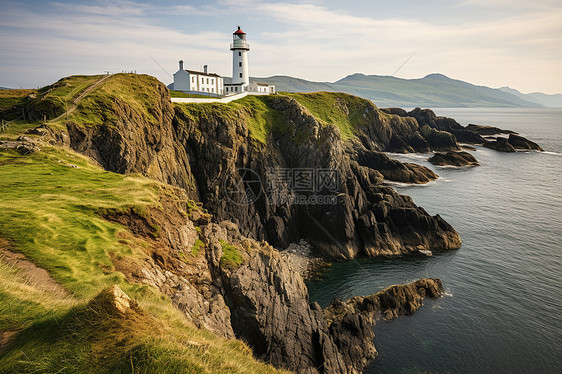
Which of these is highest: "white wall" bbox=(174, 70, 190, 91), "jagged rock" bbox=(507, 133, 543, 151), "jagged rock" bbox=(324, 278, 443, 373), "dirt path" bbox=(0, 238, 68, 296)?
"white wall" bbox=(174, 70, 190, 91)

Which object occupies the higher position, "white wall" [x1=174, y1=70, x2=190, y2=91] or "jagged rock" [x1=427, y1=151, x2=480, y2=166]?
"white wall" [x1=174, y1=70, x2=190, y2=91]

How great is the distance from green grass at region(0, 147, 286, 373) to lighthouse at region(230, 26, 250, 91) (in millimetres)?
67905

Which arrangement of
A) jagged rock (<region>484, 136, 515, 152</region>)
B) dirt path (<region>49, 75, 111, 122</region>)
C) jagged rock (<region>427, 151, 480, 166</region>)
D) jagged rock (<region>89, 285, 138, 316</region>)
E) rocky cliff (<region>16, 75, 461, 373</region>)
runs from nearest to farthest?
jagged rock (<region>89, 285, 138, 316</region>) → rocky cliff (<region>16, 75, 461, 373</region>) → dirt path (<region>49, 75, 111, 122</region>) → jagged rock (<region>427, 151, 480, 166</region>) → jagged rock (<region>484, 136, 515, 152</region>)

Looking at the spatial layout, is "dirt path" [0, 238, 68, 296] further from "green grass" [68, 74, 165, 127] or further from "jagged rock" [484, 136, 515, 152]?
"jagged rock" [484, 136, 515, 152]

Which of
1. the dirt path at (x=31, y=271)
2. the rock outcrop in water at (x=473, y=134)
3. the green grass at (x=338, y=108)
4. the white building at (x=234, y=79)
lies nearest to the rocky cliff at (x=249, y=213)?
the dirt path at (x=31, y=271)

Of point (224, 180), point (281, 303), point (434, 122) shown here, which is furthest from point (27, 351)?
point (434, 122)

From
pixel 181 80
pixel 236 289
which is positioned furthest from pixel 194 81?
pixel 236 289

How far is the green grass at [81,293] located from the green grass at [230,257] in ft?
20.4

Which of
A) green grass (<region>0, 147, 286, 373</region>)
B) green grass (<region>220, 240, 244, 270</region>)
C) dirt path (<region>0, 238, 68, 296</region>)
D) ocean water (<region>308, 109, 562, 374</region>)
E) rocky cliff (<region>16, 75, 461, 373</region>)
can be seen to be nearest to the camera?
green grass (<region>0, 147, 286, 373</region>)

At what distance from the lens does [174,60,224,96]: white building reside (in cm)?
7769

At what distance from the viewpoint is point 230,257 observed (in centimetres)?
2194

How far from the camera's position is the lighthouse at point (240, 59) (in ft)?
271

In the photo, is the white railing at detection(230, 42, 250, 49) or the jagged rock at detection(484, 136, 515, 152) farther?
the jagged rock at detection(484, 136, 515, 152)

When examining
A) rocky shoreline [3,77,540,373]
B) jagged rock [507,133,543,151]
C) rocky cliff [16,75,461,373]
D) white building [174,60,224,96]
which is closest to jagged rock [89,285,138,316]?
rocky shoreline [3,77,540,373]
